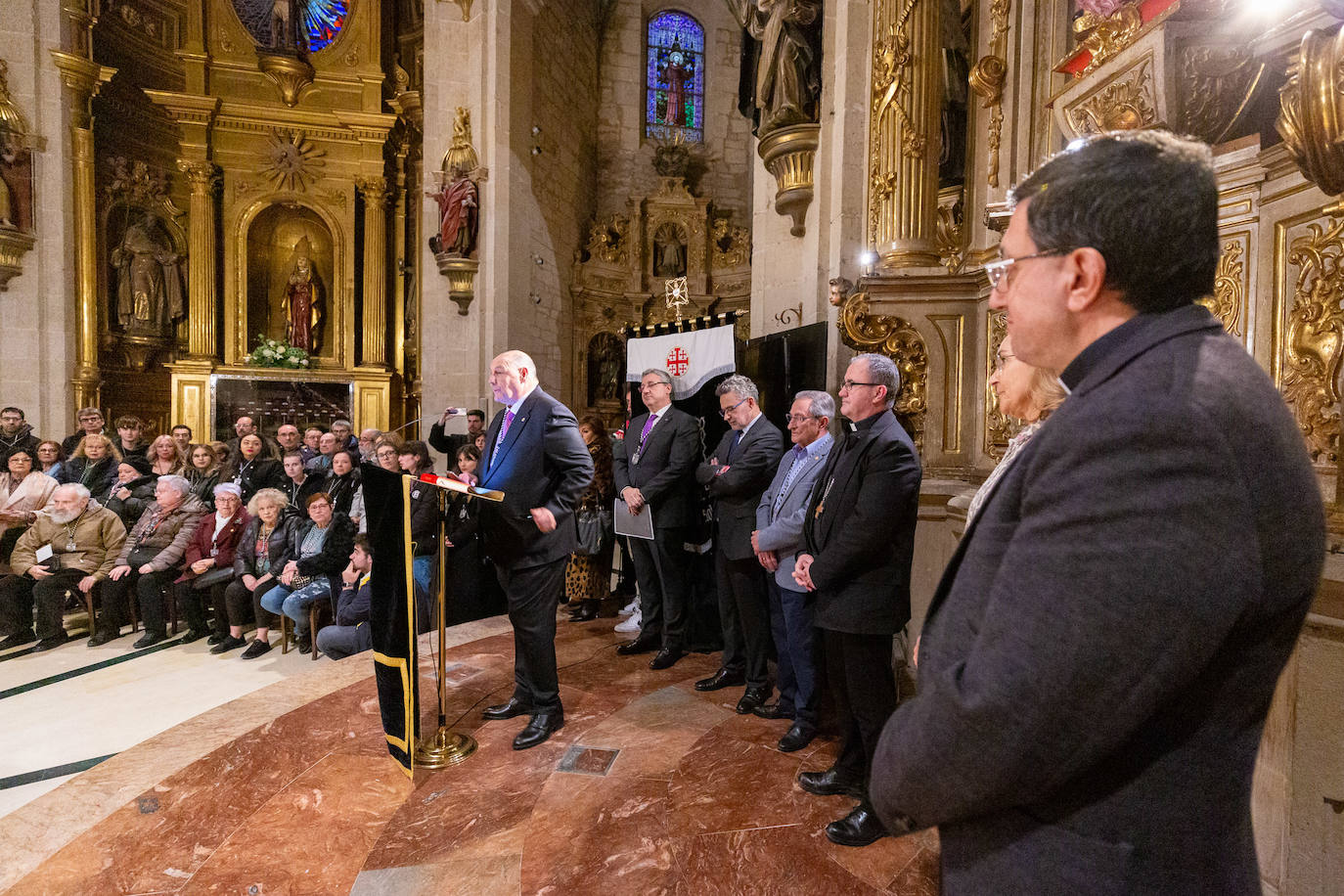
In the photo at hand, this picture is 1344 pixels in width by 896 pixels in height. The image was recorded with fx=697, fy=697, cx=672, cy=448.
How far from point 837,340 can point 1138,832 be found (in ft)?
15.2

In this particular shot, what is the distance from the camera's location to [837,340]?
202 inches

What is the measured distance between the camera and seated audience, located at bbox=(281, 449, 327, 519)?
17.6 ft

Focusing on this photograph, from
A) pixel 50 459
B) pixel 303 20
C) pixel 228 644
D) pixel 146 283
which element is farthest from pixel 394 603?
pixel 303 20

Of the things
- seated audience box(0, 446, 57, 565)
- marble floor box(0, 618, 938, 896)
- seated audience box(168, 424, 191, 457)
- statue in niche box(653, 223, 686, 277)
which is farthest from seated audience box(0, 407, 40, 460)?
statue in niche box(653, 223, 686, 277)

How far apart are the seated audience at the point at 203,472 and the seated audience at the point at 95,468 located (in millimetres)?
566

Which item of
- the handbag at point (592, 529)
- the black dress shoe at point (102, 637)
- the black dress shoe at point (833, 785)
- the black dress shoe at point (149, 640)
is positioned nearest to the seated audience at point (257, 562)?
the black dress shoe at point (149, 640)

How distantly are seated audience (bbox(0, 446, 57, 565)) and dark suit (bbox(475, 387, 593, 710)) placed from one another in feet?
14.9

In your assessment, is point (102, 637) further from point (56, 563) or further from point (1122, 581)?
point (1122, 581)

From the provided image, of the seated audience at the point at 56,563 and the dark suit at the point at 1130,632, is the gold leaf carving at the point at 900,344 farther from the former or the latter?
the seated audience at the point at 56,563

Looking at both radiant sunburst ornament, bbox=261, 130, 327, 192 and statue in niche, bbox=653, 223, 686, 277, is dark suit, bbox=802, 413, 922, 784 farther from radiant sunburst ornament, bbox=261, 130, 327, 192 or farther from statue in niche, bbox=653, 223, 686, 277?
radiant sunburst ornament, bbox=261, 130, 327, 192

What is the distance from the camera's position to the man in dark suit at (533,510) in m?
2.98

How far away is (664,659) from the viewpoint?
13.1 feet

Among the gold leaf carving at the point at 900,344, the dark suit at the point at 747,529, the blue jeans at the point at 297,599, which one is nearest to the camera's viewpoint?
the dark suit at the point at 747,529

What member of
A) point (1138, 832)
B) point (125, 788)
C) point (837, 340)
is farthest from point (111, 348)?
point (1138, 832)
